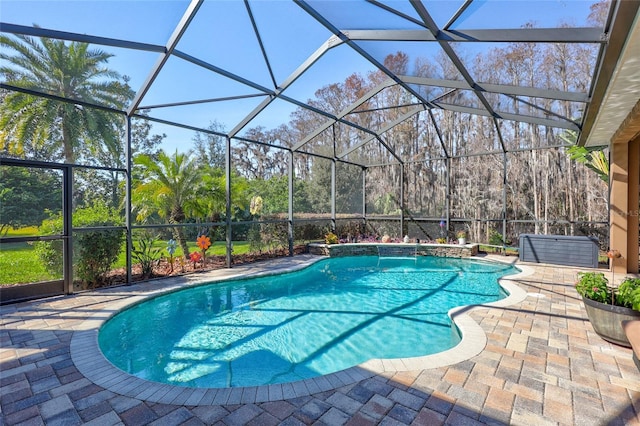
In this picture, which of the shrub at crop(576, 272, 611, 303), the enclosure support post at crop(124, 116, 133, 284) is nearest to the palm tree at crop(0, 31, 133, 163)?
the enclosure support post at crop(124, 116, 133, 284)

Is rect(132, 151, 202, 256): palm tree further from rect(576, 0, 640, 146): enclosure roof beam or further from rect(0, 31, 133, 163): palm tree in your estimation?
rect(576, 0, 640, 146): enclosure roof beam

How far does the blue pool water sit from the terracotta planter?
1644 millimetres

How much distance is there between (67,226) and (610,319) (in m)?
8.68

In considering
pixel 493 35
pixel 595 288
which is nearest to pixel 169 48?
pixel 493 35

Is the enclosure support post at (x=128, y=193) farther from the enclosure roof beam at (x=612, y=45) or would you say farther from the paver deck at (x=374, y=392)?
the enclosure roof beam at (x=612, y=45)

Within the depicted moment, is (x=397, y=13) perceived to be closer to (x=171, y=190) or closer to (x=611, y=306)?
(x=611, y=306)

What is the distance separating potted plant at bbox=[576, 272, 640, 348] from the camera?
11.4ft

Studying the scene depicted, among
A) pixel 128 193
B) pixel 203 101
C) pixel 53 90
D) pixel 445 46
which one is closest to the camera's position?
pixel 445 46

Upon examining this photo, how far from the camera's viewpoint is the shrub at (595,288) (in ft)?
12.4

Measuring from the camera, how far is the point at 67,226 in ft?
19.3

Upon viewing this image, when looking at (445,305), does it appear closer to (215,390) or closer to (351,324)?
(351,324)

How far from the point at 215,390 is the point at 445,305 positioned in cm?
492

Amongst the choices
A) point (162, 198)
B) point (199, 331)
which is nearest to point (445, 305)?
point (199, 331)

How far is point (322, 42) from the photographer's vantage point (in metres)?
6.45
